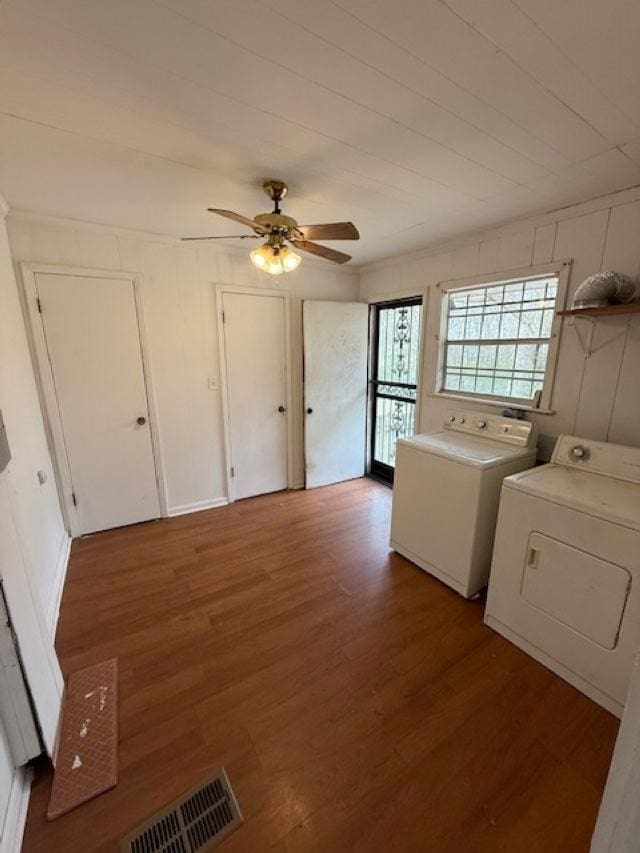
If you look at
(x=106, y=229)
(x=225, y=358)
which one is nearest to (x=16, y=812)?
(x=225, y=358)

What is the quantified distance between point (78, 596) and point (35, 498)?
0.67 meters

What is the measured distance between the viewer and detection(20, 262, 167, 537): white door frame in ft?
7.66

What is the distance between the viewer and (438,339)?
9.63 feet

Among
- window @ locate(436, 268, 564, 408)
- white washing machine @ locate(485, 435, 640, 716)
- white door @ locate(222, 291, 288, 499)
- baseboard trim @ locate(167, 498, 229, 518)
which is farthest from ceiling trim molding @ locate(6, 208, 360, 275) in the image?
white washing machine @ locate(485, 435, 640, 716)

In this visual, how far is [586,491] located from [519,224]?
1.78m

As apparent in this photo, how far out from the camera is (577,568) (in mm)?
1517

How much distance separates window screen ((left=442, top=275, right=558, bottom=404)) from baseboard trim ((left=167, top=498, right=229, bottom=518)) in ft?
7.66

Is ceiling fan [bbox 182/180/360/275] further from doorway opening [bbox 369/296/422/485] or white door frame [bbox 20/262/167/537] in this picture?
doorway opening [bbox 369/296/422/485]

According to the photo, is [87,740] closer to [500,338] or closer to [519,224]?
[500,338]

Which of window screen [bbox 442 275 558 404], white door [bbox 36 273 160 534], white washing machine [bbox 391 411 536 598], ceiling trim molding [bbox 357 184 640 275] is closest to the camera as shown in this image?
ceiling trim molding [bbox 357 184 640 275]

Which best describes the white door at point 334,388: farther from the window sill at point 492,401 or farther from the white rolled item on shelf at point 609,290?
the white rolled item on shelf at point 609,290

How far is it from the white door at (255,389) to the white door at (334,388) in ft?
0.89

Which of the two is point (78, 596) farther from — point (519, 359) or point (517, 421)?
point (519, 359)

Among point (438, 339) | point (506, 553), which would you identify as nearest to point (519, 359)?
point (438, 339)
